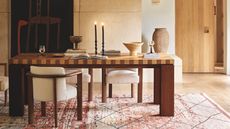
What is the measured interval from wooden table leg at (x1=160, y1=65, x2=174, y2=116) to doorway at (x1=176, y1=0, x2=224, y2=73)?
200 inches

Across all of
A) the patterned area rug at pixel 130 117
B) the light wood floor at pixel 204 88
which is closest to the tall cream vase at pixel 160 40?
the light wood floor at pixel 204 88

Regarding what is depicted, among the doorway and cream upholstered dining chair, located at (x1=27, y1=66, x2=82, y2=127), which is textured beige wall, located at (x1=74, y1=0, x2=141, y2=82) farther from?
cream upholstered dining chair, located at (x1=27, y1=66, x2=82, y2=127)

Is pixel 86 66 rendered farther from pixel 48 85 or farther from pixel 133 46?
pixel 133 46

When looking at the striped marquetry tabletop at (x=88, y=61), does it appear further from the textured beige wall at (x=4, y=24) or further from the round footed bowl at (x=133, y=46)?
the textured beige wall at (x=4, y=24)

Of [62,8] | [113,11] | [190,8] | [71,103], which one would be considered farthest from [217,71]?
[71,103]

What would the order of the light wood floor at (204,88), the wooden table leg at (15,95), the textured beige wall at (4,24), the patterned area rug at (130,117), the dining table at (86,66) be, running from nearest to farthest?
the patterned area rug at (130,117), the dining table at (86,66), the wooden table leg at (15,95), the light wood floor at (204,88), the textured beige wall at (4,24)

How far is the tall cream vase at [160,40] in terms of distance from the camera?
7.90 meters

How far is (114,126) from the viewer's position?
4.17 m

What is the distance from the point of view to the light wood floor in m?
5.96

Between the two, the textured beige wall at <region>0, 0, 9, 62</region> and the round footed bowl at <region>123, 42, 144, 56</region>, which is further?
the textured beige wall at <region>0, 0, 9, 62</region>

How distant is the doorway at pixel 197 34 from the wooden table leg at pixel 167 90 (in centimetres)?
507

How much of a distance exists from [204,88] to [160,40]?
1.50 m

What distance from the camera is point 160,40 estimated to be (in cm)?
789

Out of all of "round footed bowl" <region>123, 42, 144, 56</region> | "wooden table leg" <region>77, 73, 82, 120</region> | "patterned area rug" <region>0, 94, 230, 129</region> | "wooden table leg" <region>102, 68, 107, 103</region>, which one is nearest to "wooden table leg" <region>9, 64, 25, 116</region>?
"patterned area rug" <region>0, 94, 230, 129</region>
